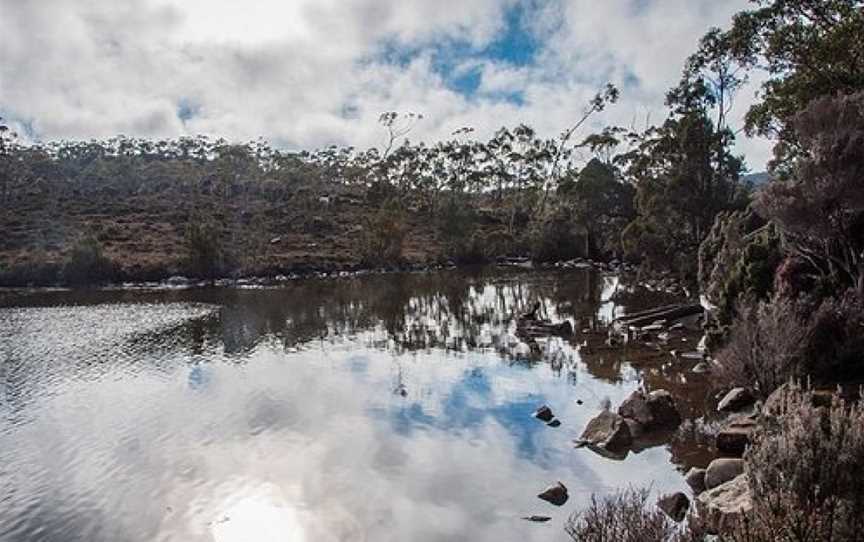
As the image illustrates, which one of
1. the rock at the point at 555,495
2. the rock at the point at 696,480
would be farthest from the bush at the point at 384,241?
the rock at the point at 696,480

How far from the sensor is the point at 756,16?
79.9 ft

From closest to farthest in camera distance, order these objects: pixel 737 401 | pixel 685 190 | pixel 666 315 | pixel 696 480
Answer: pixel 696 480
pixel 737 401
pixel 666 315
pixel 685 190

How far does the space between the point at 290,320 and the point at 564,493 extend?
2877 centimetres

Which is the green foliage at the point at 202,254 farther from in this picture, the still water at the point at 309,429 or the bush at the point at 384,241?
the still water at the point at 309,429

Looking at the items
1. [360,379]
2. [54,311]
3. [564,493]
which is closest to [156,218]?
[54,311]

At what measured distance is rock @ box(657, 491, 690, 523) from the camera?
1154 centimetres

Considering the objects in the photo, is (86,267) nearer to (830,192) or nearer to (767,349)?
(767,349)

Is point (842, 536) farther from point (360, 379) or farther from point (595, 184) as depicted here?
point (595, 184)

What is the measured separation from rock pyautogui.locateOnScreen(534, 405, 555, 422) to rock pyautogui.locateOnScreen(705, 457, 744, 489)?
5.77m

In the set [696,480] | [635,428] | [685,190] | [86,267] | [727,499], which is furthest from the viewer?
[86,267]

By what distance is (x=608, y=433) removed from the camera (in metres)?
15.8

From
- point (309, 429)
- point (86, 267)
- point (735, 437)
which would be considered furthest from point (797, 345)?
point (86, 267)

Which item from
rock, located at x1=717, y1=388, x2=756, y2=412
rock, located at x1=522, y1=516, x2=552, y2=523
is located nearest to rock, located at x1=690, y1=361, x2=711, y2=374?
rock, located at x1=717, y1=388, x2=756, y2=412

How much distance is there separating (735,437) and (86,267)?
6408 cm
